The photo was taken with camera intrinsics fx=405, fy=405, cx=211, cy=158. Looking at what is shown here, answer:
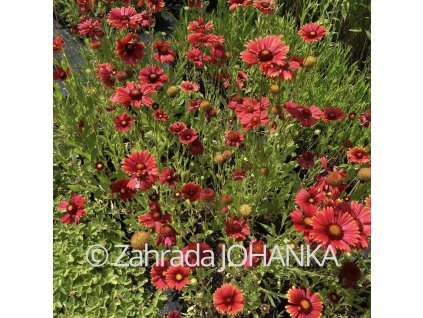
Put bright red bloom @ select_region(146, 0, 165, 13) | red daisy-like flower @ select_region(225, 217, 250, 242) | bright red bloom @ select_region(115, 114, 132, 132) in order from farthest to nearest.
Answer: bright red bloom @ select_region(146, 0, 165, 13)
bright red bloom @ select_region(115, 114, 132, 132)
red daisy-like flower @ select_region(225, 217, 250, 242)

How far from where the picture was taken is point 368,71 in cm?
186

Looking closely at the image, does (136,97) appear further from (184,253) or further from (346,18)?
(346,18)

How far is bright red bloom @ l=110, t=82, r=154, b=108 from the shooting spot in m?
1.18

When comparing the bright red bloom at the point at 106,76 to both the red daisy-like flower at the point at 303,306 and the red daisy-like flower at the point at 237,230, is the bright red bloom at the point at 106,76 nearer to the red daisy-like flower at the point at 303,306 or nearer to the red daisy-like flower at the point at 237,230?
the red daisy-like flower at the point at 237,230

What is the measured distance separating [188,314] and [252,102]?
668mm

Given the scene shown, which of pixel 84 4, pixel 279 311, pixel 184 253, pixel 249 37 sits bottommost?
pixel 279 311

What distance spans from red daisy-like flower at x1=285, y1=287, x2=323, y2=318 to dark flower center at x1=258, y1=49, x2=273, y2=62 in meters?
0.59

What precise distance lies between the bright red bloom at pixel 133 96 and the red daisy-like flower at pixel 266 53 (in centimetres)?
31

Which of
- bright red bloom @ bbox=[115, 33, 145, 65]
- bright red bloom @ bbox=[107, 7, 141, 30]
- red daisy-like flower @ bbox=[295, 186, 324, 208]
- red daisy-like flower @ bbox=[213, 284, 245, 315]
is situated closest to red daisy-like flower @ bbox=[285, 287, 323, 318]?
red daisy-like flower @ bbox=[213, 284, 245, 315]

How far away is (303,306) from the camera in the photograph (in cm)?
98

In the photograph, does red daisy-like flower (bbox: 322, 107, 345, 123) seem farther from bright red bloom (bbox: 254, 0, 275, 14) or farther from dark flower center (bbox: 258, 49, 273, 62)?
bright red bloom (bbox: 254, 0, 275, 14)

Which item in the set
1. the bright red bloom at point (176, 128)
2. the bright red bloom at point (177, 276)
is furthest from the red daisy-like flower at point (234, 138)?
the bright red bloom at point (177, 276)

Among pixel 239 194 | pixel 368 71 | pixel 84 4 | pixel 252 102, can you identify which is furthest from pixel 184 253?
pixel 368 71

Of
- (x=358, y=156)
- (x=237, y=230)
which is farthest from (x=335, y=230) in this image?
(x=358, y=156)
